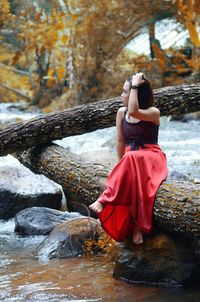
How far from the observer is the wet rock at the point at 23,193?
791cm

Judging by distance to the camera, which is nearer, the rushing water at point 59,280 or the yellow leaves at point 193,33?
the rushing water at point 59,280

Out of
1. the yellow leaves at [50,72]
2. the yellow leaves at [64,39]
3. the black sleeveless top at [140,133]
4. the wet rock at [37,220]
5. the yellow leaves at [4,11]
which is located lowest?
the wet rock at [37,220]

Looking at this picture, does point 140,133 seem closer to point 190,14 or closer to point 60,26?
point 190,14

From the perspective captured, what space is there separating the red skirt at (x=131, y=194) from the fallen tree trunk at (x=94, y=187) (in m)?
0.09

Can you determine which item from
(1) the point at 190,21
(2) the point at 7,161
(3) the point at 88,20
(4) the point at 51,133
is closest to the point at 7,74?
(3) the point at 88,20

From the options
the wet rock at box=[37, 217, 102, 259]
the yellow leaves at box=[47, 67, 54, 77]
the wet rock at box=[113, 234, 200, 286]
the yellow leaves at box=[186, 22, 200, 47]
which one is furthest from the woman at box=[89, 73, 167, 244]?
the yellow leaves at box=[47, 67, 54, 77]

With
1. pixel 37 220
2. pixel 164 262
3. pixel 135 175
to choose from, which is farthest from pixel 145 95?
pixel 37 220

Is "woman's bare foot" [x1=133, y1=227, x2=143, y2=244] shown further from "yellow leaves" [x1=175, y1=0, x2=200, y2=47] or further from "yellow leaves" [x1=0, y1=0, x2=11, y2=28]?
"yellow leaves" [x1=0, y1=0, x2=11, y2=28]

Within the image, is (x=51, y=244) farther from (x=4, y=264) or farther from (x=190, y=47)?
(x=190, y=47)

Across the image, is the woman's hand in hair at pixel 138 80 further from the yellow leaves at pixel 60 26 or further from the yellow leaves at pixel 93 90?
the yellow leaves at pixel 60 26

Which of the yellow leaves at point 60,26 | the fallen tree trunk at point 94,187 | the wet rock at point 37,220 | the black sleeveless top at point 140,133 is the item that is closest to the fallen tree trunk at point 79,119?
the fallen tree trunk at point 94,187

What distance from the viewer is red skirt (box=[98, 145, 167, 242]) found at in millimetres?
4805

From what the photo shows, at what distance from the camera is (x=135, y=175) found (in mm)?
4832

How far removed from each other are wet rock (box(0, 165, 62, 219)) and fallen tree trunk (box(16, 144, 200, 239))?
0.28m
